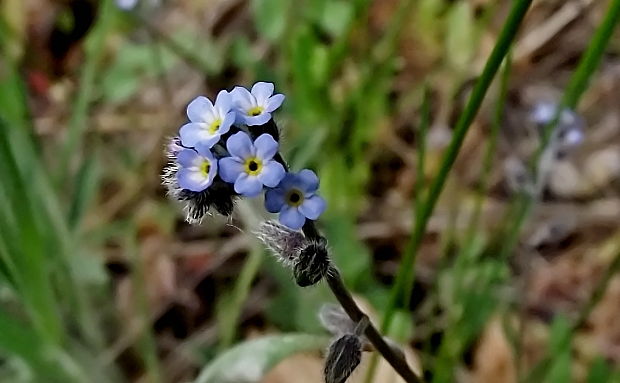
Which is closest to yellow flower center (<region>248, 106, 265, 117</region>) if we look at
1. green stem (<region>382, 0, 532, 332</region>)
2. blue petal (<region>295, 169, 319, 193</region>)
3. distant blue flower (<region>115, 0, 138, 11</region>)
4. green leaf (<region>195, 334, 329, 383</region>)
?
blue petal (<region>295, 169, 319, 193</region>)

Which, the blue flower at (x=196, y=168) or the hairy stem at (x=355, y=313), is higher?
the blue flower at (x=196, y=168)

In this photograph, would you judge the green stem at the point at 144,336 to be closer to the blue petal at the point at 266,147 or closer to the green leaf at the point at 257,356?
the green leaf at the point at 257,356

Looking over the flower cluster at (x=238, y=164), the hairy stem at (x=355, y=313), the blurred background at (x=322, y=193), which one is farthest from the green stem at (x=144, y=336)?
the flower cluster at (x=238, y=164)

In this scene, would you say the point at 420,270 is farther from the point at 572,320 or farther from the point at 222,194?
the point at 222,194

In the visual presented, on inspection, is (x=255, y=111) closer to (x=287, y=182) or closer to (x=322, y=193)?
(x=287, y=182)

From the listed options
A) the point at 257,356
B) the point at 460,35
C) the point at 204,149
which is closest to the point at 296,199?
the point at 204,149

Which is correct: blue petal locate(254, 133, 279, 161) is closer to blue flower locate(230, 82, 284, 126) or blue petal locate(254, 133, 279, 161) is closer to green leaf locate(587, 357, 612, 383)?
blue flower locate(230, 82, 284, 126)

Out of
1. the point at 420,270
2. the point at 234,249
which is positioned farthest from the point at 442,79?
the point at 234,249
